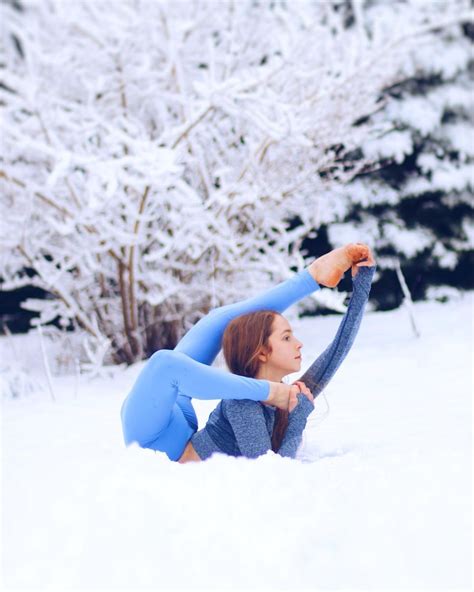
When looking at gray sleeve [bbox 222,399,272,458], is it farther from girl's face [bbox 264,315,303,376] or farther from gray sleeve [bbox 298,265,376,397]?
gray sleeve [bbox 298,265,376,397]

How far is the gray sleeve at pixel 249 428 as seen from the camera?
1.68 metres

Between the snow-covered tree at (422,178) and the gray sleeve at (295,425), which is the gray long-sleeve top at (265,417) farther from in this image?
the snow-covered tree at (422,178)

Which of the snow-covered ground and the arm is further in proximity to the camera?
the arm

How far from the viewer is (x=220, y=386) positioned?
5.22ft

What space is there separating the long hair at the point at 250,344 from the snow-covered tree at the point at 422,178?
16.5 feet

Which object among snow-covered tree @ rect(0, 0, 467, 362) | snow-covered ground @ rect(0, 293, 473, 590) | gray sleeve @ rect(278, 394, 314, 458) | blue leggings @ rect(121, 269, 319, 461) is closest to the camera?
snow-covered ground @ rect(0, 293, 473, 590)

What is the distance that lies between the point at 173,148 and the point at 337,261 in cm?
247

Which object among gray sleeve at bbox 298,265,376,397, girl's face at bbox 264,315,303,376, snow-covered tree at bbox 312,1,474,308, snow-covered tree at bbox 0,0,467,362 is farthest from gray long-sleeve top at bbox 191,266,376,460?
snow-covered tree at bbox 312,1,474,308

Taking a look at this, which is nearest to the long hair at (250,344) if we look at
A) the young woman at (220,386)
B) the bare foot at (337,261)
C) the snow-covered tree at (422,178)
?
the young woman at (220,386)

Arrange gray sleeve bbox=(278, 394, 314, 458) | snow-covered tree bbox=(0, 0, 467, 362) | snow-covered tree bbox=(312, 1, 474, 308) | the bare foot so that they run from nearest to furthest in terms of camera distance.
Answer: gray sleeve bbox=(278, 394, 314, 458) < the bare foot < snow-covered tree bbox=(0, 0, 467, 362) < snow-covered tree bbox=(312, 1, 474, 308)

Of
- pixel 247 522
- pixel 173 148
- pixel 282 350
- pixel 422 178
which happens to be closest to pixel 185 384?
pixel 282 350

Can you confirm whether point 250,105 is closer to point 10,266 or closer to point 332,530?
point 10,266

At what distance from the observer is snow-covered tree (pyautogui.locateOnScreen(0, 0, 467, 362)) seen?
418 centimetres

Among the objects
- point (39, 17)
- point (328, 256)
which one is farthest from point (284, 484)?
point (39, 17)
